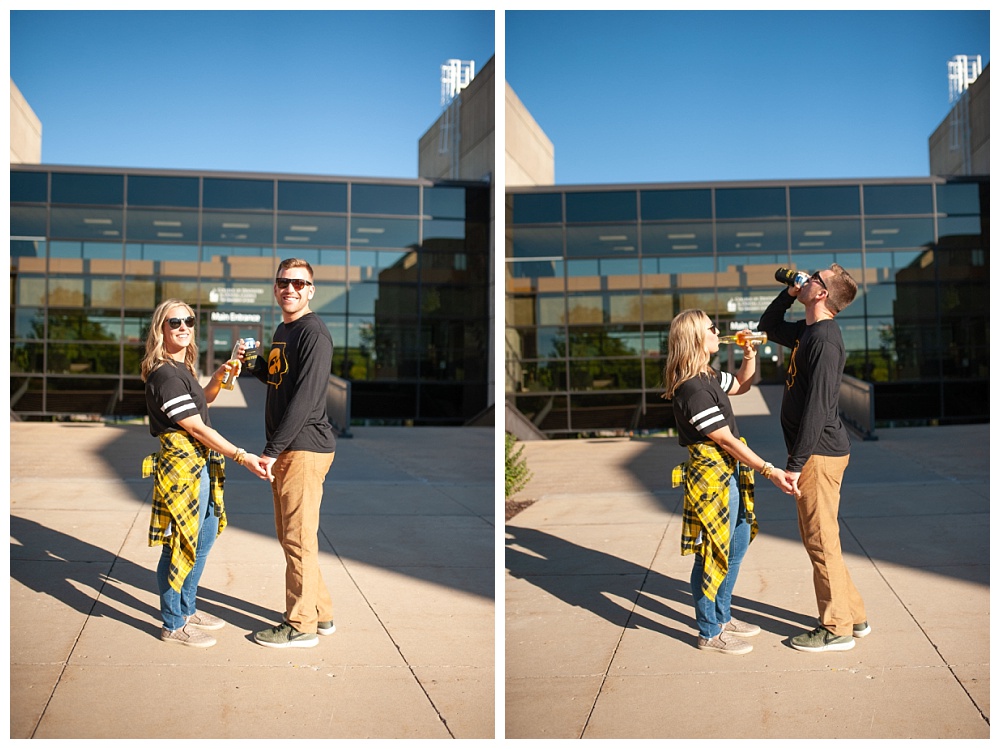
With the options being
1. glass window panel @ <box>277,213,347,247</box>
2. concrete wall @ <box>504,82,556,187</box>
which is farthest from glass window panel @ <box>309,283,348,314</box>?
concrete wall @ <box>504,82,556,187</box>

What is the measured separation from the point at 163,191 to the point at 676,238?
356 inches

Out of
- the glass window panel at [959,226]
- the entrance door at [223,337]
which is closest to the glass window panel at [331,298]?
the entrance door at [223,337]

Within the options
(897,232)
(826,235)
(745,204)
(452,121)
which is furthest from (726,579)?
(897,232)

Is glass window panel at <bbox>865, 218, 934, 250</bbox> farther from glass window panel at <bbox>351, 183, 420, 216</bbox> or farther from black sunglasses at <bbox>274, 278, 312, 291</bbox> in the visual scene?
black sunglasses at <bbox>274, 278, 312, 291</bbox>

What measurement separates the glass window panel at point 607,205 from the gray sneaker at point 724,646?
1108cm

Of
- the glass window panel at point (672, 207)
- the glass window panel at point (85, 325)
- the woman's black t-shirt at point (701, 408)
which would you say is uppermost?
the glass window panel at point (672, 207)

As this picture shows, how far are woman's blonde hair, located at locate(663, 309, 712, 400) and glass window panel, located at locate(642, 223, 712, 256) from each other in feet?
36.3

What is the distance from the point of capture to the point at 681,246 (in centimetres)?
1398

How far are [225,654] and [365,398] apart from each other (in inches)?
513

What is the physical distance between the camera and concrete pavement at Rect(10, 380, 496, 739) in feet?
9.58

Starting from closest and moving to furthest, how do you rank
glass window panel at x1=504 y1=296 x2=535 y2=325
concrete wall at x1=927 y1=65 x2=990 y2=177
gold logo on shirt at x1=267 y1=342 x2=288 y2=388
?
gold logo on shirt at x1=267 y1=342 x2=288 y2=388
concrete wall at x1=927 y1=65 x2=990 y2=177
glass window panel at x1=504 y1=296 x2=535 y2=325

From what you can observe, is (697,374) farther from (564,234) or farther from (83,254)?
(83,254)

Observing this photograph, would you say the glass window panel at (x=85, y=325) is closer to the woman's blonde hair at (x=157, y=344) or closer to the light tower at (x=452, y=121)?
the light tower at (x=452, y=121)

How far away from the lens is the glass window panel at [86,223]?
14.7 m
